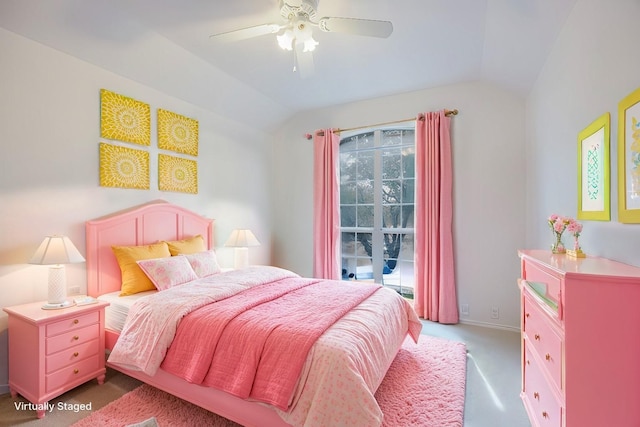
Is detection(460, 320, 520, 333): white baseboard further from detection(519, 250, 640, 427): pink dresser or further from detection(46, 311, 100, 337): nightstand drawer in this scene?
detection(46, 311, 100, 337): nightstand drawer

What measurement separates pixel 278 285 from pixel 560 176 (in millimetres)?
2441

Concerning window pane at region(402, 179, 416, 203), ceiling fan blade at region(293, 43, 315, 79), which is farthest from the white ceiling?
window pane at region(402, 179, 416, 203)

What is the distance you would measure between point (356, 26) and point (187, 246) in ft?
8.74

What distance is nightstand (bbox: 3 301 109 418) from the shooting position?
6.36 ft

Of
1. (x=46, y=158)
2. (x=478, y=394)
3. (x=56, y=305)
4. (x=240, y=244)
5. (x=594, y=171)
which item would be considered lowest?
(x=478, y=394)

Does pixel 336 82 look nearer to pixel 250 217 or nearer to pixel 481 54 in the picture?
pixel 481 54

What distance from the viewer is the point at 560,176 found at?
2.28 m

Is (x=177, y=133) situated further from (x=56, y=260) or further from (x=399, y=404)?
(x=399, y=404)

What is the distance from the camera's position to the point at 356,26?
198 cm

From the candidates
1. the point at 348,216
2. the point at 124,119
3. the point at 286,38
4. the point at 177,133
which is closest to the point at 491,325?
the point at 348,216

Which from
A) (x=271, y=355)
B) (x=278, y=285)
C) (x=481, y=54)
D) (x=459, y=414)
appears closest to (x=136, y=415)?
(x=271, y=355)

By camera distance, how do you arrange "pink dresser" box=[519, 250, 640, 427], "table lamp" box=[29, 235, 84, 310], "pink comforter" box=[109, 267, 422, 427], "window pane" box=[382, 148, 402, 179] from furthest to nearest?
1. "window pane" box=[382, 148, 402, 179]
2. "table lamp" box=[29, 235, 84, 310]
3. "pink comforter" box=[109, 267, 422, 427]
4. "pink dresser" box=[519, 250, 640, 427]

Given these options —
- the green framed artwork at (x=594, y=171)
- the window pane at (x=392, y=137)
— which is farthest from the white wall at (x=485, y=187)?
the green framed artwork at (x=594, y=171)

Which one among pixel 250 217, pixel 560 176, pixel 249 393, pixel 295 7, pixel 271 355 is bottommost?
pixel 249 393
